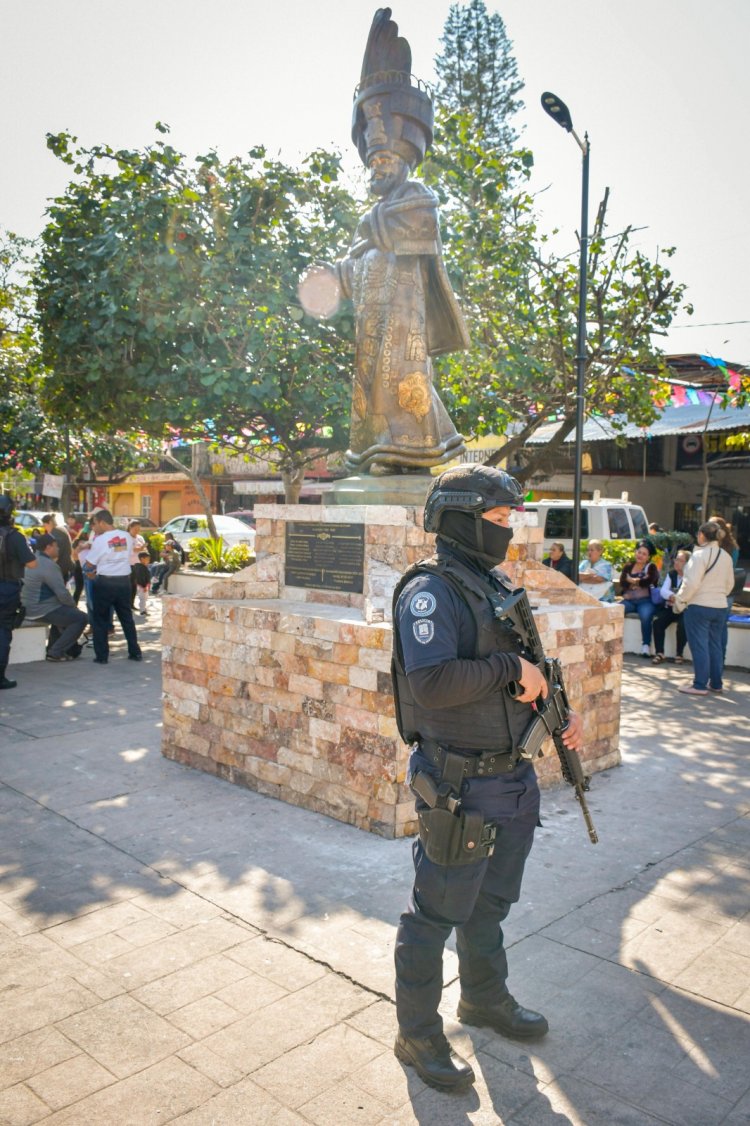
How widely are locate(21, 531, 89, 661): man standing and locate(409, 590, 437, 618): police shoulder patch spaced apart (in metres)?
8.29

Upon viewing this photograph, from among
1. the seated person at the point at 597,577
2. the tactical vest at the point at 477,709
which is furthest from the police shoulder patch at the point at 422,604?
the seated person at the point at 597,577

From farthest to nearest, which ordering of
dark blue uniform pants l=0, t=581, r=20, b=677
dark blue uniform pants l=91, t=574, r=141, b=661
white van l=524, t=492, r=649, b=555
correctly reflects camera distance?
white van l=524, t=492, r=649, b=555 < dark blue uniform pants l=91, t=574, r=141, b=661 < dark blue uniform pants l=0, t=581, r=20, b=677

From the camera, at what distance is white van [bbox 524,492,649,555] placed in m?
15.5

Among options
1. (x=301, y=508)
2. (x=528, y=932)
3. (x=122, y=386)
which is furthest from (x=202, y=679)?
(x=122, y=386)

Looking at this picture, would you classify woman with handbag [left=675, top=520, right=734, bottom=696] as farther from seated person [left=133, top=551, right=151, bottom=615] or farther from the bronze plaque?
seated person [left=133, top=551, right=151, bottom=615]

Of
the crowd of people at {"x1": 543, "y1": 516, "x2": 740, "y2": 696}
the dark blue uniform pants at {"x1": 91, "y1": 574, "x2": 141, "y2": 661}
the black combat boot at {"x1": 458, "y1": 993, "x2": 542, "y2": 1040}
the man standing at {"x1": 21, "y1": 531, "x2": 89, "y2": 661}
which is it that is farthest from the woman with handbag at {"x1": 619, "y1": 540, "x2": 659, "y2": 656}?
the black combat boot at {"x1": 458, "y1": 993, "x2": 542, "y2": 1040}

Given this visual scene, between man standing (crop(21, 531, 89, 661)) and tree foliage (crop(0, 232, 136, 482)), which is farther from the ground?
tree foliage (crop(0, 232, 136, 482))

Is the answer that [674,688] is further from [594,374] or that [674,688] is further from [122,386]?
[122,386]

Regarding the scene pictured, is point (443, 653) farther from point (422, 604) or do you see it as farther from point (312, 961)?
point (312, 961)

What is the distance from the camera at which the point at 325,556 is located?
18.7 feet

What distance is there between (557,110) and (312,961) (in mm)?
8137

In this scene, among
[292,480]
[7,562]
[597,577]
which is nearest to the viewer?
[7,562]

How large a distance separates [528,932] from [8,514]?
265 inches

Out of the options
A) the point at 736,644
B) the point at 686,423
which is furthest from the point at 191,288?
the point at 686,423
